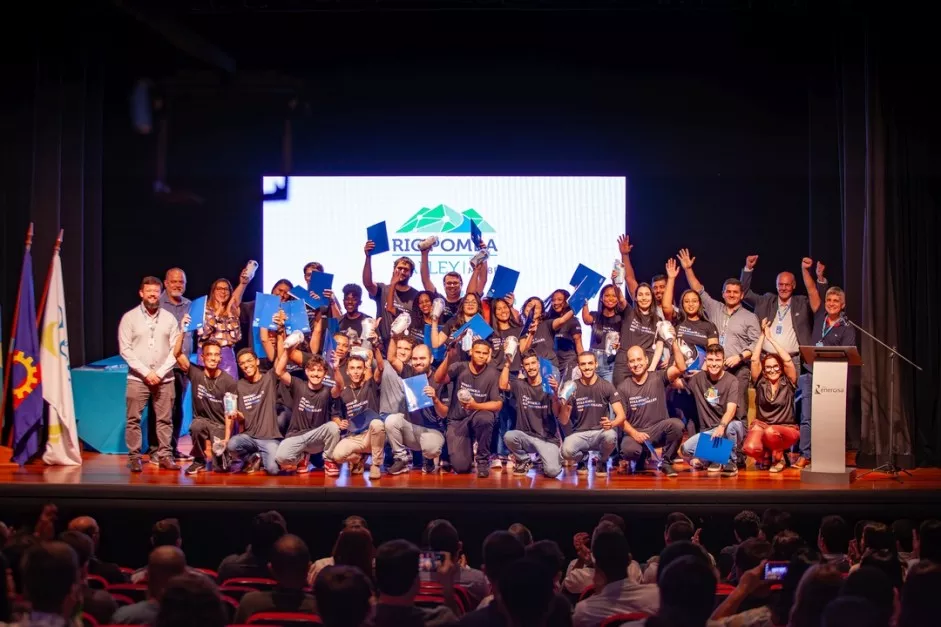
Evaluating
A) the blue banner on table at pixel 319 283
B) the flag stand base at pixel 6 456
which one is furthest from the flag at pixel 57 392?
the blue banner on table at pixel 319 283

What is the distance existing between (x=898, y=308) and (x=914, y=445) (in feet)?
3.72

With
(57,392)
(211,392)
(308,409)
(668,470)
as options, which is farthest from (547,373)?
(57,392)

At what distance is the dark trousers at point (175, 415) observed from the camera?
8.14 metres

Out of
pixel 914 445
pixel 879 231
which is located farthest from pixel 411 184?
pixel 914 445

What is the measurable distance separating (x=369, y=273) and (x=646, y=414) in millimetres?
2795

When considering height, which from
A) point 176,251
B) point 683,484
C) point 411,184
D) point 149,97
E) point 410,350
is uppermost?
point 149,97

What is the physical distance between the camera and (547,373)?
26.2 feet

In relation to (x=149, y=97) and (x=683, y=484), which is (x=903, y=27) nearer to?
(x=683, y=484)

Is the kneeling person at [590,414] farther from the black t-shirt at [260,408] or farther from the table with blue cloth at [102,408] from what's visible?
the table with blue cloth at [102,408]

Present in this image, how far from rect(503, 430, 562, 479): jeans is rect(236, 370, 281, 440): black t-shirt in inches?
68.9

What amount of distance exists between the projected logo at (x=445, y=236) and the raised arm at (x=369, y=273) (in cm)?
86

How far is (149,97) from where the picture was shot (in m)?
10.1

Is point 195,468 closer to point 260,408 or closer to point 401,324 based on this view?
point 260,408

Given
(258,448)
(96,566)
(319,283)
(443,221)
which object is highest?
(443,221)
